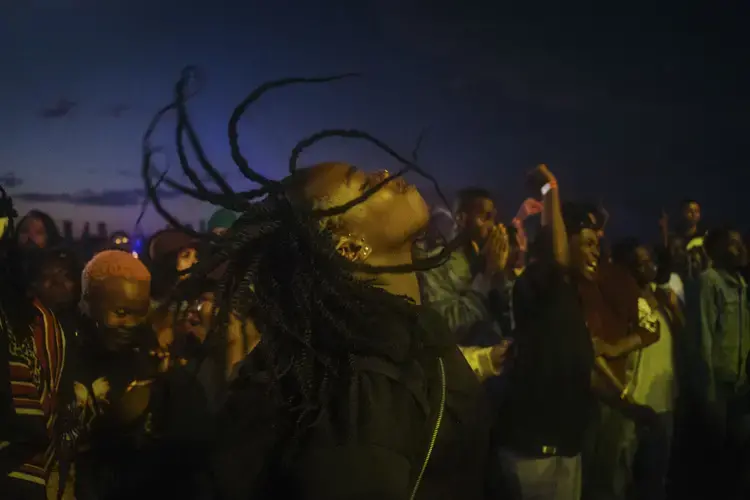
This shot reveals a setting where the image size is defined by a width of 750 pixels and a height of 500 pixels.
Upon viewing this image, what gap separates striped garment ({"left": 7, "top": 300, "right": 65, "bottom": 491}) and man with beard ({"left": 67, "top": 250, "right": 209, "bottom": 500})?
5.0 inches

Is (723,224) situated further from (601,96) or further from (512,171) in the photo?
(512,171)

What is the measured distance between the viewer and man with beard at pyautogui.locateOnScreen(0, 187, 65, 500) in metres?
1.30

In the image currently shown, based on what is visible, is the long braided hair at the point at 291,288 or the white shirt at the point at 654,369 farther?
the white shirt at the point at 654,369

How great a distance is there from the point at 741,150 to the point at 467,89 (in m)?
1.19

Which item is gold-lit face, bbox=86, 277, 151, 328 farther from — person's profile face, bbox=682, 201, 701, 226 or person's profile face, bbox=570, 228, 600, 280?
person's profile face, bbox=682, 201, 701, 226

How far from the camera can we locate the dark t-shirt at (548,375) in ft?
5.71

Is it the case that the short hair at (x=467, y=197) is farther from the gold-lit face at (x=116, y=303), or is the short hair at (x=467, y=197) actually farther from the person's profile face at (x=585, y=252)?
the gold-lit face at (x=116, y=303)

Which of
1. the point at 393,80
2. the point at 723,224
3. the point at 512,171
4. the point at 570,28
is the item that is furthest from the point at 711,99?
the point at 393,80

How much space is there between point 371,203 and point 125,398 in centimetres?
105

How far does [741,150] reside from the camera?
254cm

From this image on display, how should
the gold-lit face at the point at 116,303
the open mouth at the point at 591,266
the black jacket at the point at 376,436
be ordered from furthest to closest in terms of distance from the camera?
1. the open mouth at the point at 591,266
2. the gold-lit face at the point at 116,303
3. the black jacket at the point at 376,436

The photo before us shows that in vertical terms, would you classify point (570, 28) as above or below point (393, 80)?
above

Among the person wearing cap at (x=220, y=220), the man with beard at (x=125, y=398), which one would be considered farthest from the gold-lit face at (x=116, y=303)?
the person wearing cap at (x=220, y=220)

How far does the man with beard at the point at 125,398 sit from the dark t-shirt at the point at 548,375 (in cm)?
86
